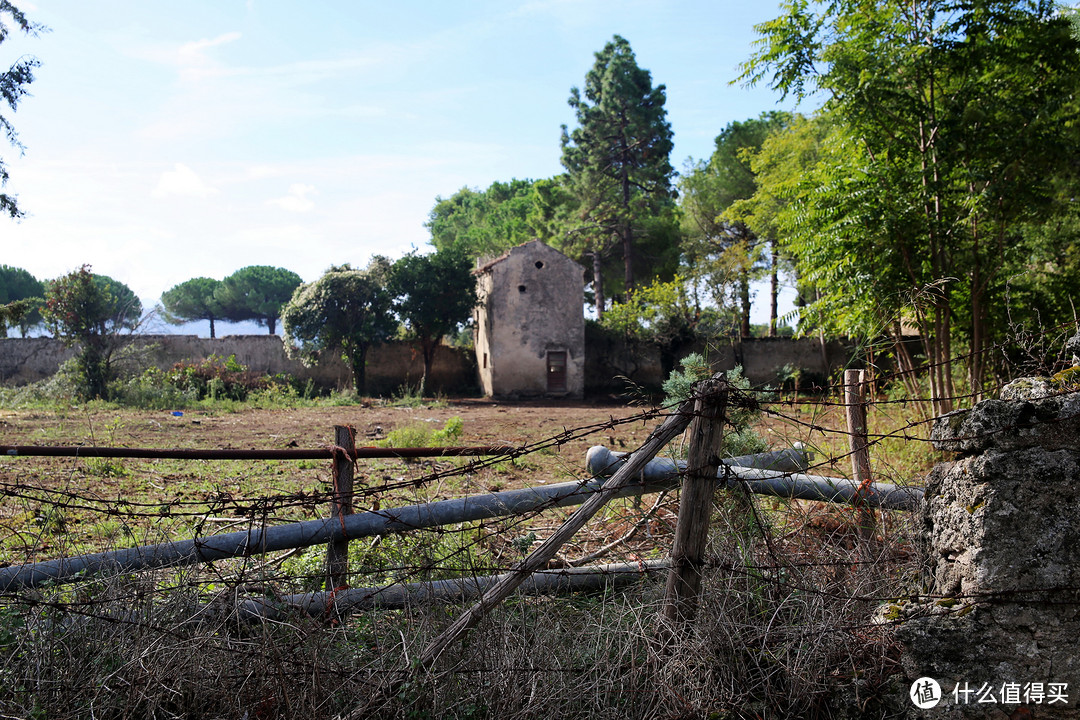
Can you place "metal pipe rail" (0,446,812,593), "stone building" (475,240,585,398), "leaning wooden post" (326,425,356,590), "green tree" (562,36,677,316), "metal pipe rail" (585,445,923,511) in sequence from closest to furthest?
"metal pipe rail" (0,446,812,593), "leaning wooden post" (326,425,356,590), "metal pipe rail" (585,445,923,511), "stone building" (475,240,585,398), "green tree" (562,36,677,316)

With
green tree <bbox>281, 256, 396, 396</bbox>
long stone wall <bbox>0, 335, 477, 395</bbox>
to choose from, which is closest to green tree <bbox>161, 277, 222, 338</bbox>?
long stone wall <bbox>0, 335, 477, 395</bbox>

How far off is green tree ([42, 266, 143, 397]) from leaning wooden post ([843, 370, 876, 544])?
1997 cm

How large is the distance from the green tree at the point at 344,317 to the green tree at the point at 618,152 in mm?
11794

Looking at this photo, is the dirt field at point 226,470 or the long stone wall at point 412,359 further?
the long stone wall at point 412,359

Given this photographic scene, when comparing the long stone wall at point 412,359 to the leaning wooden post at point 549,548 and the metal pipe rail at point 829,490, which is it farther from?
the leaning wooden post at point 549,548

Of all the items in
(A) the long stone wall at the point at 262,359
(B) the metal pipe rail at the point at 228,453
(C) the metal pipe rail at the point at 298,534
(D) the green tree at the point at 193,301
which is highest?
(D) the green tree at the point at 193,301

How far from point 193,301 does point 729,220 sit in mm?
50324

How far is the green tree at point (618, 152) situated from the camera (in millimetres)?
32625

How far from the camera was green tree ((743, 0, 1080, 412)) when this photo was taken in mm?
7688

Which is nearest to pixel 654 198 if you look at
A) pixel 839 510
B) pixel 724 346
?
pixel 724 346

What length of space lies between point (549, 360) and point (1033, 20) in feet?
62.8

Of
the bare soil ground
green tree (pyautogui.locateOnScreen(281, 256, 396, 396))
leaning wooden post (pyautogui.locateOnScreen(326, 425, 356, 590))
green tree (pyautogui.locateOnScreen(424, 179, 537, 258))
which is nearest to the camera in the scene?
leaning wooden post (pyautogui.locateOnScreen(326, 425, 356, 590))

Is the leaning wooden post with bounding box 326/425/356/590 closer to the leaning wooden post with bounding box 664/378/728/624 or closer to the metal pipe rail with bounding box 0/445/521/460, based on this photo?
the metal pipe rail with bounding box 0/445/521/460

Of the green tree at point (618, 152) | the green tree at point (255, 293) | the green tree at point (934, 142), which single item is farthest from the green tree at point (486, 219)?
the green tree at point (934, 142)
